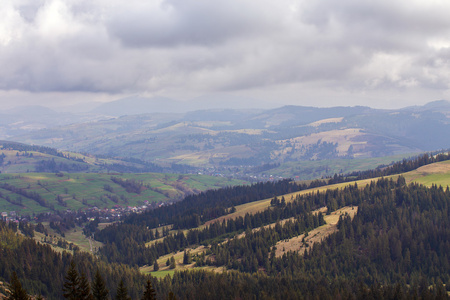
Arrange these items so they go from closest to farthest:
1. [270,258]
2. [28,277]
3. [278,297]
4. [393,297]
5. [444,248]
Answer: [393,297]
[278,297]
[28,277]
[444,248]
[270,258]

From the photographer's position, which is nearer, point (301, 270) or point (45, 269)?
point (45, 269)

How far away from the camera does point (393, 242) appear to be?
188750mm

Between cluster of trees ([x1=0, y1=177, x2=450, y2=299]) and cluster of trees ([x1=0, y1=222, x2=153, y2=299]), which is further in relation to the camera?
cluster of trees ([x1=0, y1=222, x2=153, y2=299])

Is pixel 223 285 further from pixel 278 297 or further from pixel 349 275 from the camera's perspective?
pixel 349 275

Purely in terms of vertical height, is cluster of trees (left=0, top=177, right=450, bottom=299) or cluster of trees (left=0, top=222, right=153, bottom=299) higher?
cluster of trees (left=0, top=222, right=153, bottom=299)

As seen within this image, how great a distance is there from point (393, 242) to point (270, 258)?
55.5m

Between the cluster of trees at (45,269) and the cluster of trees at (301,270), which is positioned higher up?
the cluster of trees at (45,269)

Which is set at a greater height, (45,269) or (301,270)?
(45,269)

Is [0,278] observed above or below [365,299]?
above

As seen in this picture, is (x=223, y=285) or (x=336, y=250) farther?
(x=336, y=250)

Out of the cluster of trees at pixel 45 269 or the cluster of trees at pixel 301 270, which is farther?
the cluster of trees at pixel 45 269

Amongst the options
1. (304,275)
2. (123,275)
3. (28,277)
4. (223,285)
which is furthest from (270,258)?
(28,277)

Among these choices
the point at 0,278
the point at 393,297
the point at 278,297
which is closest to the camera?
the point at 393,297

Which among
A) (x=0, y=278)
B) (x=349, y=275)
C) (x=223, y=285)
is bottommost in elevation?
(x=349, y=275)
